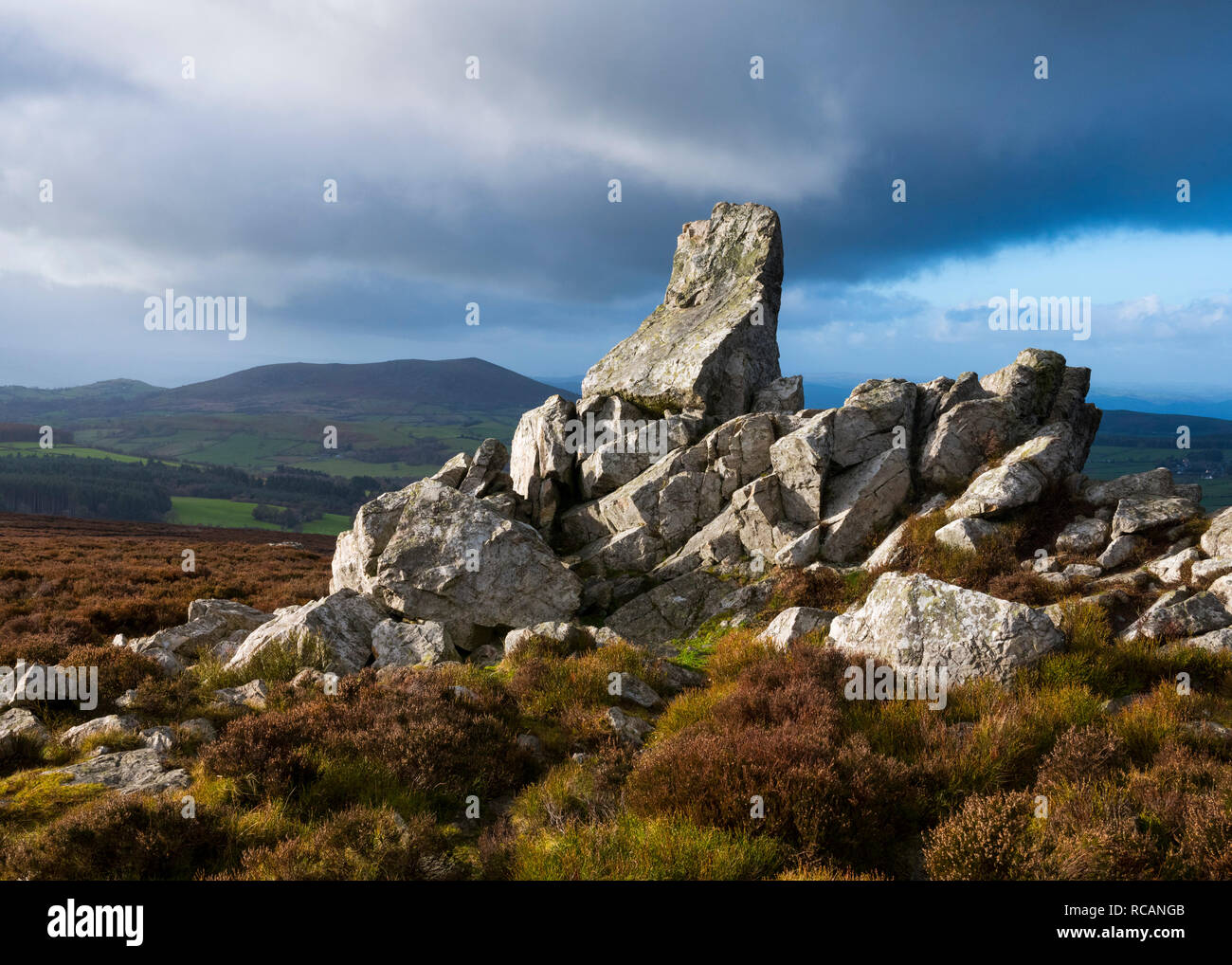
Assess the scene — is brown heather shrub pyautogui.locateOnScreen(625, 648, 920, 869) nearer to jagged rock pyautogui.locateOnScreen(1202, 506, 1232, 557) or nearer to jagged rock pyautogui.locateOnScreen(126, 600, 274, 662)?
jagged rock pyautogui.locateOnScreen(1202, 506, 1232, 557)

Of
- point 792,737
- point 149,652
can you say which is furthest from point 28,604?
point 792,737

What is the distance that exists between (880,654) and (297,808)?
8.79 meters

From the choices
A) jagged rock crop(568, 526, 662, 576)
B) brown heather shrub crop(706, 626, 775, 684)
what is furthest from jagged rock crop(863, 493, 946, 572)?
jagged rock crop(568, 526, 662, 576)

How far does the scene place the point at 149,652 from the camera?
1471cm

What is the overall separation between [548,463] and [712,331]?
801cm

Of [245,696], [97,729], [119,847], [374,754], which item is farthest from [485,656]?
[119,847]

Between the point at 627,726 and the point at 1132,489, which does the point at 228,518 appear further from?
the point at 1132,489

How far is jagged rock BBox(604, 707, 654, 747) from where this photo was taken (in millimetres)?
9797

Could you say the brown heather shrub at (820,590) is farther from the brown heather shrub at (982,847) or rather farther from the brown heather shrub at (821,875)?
the brown heather shrub at (821,875)

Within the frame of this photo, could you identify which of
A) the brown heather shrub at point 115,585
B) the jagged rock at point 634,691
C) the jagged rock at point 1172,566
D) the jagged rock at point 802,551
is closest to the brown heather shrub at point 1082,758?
the jagged rock at point 634,691

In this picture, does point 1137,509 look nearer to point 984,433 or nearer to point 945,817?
point 984,433

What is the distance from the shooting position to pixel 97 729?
9.68 meters

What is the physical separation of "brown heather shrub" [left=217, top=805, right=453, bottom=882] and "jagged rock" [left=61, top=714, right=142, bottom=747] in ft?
15.7
